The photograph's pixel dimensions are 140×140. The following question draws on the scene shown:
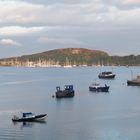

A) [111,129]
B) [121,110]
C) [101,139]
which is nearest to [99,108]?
[121,110]

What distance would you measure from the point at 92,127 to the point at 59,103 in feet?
119

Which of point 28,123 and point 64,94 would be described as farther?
point 64,94

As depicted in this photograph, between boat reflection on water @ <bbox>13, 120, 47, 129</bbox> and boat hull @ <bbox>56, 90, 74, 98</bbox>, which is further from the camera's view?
boat hull @ <bbox>56, 90, 74, 98</bbox>

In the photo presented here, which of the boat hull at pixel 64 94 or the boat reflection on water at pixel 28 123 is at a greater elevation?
the boat hull at pixel 64 94

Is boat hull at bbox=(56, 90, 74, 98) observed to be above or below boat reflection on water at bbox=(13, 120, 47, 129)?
above

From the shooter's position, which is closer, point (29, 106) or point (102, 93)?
point (29, 106)

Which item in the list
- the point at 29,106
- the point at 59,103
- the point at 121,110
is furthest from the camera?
the point at 59,103

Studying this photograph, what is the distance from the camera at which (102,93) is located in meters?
134

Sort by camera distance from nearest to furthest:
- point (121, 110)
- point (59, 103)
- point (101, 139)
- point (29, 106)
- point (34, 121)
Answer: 1. point (101, 139)
2. point (34, 121)
3. point (121, 110)
4. point (29, 106)
5. point (59, 103)

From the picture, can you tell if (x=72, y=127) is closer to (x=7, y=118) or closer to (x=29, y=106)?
(x=7, y=118)

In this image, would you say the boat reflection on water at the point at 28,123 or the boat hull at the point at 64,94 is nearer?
the boat reflection on water at the point at 28,123

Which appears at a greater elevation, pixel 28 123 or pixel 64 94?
pixel 64 94

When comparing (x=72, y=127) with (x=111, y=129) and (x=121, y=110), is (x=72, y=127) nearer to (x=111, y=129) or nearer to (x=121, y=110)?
(x=111, y=129)

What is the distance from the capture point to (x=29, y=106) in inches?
3755
